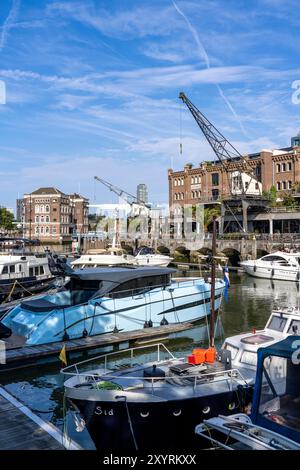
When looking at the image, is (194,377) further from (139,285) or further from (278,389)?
(139,285)

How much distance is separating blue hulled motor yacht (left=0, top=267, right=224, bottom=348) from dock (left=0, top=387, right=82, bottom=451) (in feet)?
25.8

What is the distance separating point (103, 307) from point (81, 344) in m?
2.53

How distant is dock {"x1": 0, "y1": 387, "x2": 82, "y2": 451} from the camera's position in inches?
394

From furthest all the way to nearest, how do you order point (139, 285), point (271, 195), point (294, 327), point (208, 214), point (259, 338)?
point (208, 214), point (271, 195), point (139, 285), point (294, 327), point (259, 338)

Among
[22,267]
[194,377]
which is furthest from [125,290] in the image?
[22,267]

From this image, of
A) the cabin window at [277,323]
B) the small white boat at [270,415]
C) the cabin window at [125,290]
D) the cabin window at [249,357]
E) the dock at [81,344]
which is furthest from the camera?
the cabin window at [125,290]

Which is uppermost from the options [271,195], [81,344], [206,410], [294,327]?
[271,195]

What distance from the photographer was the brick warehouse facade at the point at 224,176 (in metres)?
75.5

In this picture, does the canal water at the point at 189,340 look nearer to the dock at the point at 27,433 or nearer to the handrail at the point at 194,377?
the dock at the point at 27,433

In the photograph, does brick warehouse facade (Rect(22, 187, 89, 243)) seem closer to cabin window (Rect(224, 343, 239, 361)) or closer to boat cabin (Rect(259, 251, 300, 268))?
boat cabin (Rect(259, 251, 300, 268))

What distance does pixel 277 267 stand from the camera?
150ft

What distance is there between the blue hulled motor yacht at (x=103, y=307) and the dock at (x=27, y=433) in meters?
7.85

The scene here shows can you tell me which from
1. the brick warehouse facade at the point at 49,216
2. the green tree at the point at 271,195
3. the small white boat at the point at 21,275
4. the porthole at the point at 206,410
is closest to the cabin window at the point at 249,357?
the porthole at the point at 206,410

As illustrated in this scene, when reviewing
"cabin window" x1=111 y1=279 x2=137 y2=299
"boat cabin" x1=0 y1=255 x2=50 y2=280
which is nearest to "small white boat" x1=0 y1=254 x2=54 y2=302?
"boat cabin" x1=0 y1=255 x2=50 y2=280
